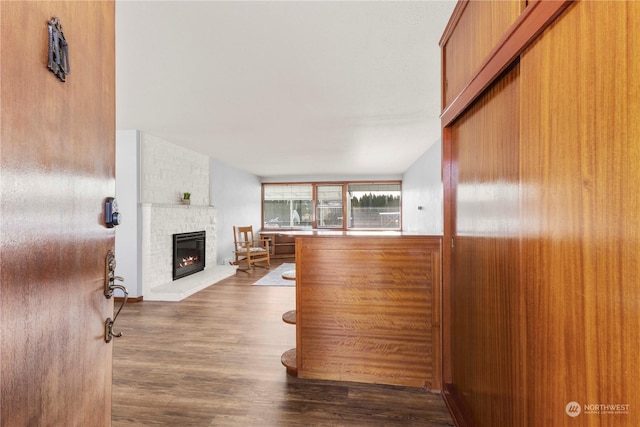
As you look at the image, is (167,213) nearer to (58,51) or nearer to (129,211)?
(129,211)

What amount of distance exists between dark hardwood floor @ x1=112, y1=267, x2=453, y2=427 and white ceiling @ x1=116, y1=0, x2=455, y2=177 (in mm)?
2296

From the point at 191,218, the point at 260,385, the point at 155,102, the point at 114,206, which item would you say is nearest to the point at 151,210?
the point at 191,218

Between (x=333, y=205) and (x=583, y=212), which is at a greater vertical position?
(x=333, y=205)

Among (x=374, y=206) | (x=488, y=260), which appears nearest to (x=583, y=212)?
(x=488, y=260)

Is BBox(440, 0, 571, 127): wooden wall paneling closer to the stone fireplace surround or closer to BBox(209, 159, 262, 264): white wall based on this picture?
the stone fireplace surround

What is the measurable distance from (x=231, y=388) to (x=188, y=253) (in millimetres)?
3425

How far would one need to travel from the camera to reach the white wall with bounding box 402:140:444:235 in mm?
4109

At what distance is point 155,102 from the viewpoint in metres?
2.83

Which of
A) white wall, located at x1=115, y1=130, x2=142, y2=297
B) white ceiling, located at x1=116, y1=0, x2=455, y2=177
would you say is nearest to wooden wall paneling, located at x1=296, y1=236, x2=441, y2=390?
white ceiling, located at x1=116, y1=0, x2=455, y2=177

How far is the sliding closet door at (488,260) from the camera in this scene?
3.43 ft

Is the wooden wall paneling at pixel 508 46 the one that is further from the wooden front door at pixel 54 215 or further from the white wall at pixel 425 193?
the white wall at pixel 425 193

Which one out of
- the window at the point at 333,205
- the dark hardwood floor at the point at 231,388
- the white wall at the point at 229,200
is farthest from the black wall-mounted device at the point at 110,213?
the window at the point at 333,205

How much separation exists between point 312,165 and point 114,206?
18.2ft

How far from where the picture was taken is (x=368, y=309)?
1.90 m
